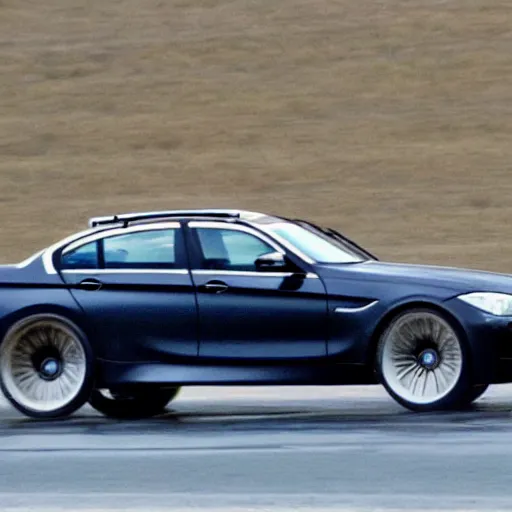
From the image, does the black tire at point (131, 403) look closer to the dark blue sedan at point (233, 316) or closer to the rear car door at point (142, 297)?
the dark blue sedan at point (233, 316)

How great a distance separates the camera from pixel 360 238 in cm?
2191

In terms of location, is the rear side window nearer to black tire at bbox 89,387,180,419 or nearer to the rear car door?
the rear car door

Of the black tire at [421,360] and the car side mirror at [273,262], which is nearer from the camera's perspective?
the black tire at [421,360]

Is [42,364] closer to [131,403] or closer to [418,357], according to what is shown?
[131,403]

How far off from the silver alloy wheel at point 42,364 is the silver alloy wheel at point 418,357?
213 cm

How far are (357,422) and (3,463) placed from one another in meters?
2.52

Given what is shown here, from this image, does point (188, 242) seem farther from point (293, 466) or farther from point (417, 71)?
point (417, 71)

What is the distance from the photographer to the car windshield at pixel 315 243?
37.5ft

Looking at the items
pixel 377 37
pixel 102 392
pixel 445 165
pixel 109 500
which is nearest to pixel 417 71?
pixel 377 37

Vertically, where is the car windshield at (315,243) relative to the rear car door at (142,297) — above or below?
above

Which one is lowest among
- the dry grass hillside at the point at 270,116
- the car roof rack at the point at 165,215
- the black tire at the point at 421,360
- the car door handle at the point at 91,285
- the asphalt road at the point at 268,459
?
the asphalt road at the point at 268,459

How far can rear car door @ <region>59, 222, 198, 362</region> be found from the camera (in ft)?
37.1

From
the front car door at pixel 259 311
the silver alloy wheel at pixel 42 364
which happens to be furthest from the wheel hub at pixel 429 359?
the silver alloy wheel at pixel 42 364

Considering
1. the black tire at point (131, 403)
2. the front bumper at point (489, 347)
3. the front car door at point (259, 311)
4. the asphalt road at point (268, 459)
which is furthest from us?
the black tire at point (131, 403)
